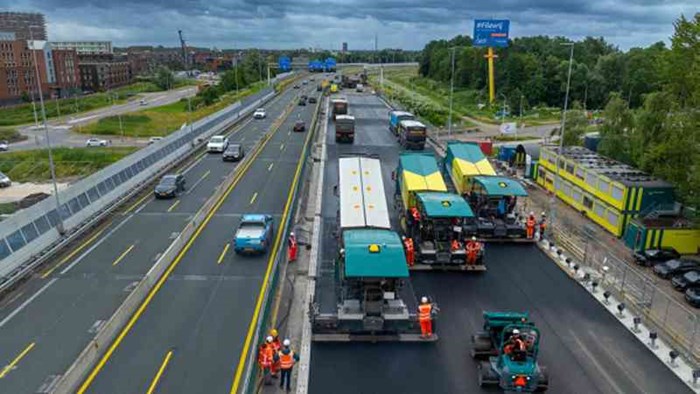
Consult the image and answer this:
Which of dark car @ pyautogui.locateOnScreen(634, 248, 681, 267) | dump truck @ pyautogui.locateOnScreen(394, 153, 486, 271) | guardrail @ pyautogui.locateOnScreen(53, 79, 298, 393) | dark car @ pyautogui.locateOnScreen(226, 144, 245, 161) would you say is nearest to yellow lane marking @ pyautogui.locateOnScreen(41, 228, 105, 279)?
guardrail @ pyautogui.locateOnScreen(53, 79, 298, 393)

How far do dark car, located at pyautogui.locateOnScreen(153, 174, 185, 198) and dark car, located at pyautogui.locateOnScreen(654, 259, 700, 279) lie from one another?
99.6ft

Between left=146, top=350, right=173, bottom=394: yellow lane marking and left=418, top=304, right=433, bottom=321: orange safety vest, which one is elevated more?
left=418, top=304, right=433, bottom=321: orange safety vest

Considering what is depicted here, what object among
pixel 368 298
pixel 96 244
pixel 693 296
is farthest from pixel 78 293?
pixel 693 296

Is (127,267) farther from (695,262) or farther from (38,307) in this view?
(695,262)

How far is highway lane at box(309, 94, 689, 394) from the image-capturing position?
1516cm

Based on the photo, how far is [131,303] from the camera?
1970 centimetres

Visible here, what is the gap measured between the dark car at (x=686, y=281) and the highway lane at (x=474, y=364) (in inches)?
254

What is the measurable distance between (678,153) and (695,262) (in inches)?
334

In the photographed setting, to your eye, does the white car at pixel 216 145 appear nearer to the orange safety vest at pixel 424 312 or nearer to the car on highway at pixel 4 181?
the car on highway at pixel 4 181

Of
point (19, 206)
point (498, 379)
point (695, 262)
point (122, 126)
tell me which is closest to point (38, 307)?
point (498, 379)

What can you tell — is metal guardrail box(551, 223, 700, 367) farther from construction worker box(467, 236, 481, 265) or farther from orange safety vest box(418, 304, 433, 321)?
orange safety vest box(418, 304, 433, 321)

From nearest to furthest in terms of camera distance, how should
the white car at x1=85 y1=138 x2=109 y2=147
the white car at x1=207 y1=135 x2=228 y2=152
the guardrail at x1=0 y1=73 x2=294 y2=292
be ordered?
the guardrail at x1=0 y1=73 x2=294 y2=292
the white car at x1=207 y1=135 x2=228 y2=152
the white car at x1=85 y1=138 x2=109 y2=147

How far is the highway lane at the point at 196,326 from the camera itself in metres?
15.9

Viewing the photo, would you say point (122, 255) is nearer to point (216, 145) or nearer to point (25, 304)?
point (25, 304)
